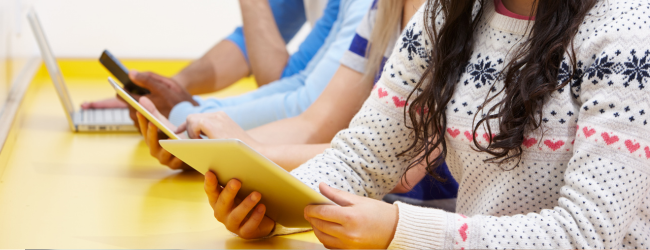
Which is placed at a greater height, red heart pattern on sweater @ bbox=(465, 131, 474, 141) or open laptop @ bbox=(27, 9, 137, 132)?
red heart pattern on sweater @ bbox=(465, 131, 474, 141)

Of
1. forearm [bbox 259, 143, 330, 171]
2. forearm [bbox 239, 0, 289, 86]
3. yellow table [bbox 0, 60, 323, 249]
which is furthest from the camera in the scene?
forearm [bbox 239, 0, 289, 86]

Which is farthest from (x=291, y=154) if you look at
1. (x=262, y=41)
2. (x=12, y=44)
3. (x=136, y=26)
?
(x=136, y=26)

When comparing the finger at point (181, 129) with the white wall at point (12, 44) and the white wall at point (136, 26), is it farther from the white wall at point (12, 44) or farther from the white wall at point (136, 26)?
the white wall at point (136, 26)

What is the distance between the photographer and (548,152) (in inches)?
25.2

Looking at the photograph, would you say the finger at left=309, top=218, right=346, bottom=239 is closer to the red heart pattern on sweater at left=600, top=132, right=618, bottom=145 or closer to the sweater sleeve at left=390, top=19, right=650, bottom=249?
the sweater sleeve at left=390, top=19, right=650, bottom=249

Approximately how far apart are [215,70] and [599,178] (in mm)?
1324

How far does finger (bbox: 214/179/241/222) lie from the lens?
650 millimetres

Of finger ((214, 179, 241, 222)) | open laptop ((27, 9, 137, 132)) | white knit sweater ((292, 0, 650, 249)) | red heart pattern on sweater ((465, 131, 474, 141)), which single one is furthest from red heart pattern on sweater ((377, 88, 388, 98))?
open laptop ((27, 9, 137, 132))

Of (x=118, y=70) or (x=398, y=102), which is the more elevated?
(x=398, y=102)

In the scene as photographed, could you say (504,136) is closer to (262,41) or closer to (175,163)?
(175,163)

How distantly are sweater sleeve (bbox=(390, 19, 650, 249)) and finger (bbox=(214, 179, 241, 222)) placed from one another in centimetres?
19

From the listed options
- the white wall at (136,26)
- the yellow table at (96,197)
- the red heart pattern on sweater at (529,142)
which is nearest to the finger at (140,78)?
the yellow table at (96,197)

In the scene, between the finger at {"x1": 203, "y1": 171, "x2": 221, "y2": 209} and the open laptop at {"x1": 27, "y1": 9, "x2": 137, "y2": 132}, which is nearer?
the finger at {"x1": 203, "y1": 171, "x2": 221, "y2": 209}

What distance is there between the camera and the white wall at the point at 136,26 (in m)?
2.73
